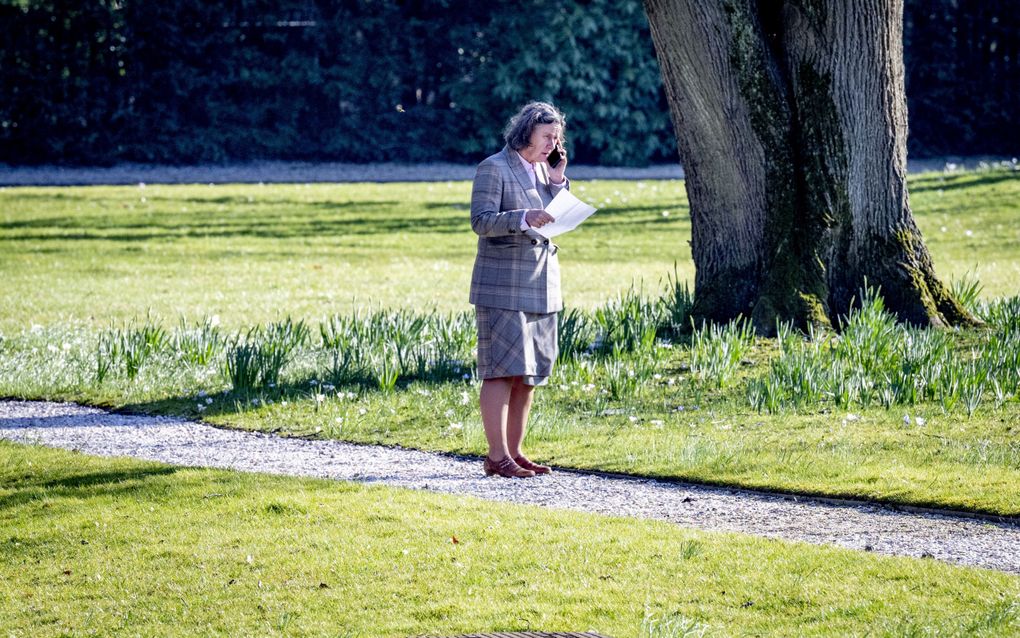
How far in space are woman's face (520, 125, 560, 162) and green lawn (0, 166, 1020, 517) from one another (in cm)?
156

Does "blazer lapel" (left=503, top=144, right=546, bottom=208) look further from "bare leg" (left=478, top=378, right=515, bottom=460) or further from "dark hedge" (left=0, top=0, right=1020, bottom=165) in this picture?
"dark hedge" (left=0, top=0, right=1020, bottom=165)

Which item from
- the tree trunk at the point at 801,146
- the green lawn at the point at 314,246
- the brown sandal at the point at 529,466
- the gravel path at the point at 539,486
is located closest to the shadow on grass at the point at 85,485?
the gravel path at the point at 539,486

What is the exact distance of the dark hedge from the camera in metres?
23.6

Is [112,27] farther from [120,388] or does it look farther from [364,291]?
[120,388]

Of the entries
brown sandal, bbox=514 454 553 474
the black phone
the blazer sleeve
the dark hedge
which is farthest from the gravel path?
the dark hedge

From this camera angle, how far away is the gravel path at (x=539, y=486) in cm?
533

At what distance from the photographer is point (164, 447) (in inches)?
281

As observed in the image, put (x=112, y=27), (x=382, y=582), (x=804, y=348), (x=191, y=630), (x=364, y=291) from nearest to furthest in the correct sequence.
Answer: (x=191, y=630), (x=382, y=582), (x=804, y=348), (x=364, y=291), (x=112, y=27)

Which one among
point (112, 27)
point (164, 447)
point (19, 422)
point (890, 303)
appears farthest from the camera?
point (112, 27)

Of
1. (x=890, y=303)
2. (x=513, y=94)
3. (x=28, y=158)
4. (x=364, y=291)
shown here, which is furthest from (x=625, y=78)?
(x=890, y=303)

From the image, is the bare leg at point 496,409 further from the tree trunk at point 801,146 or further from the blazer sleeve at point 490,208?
the tree trunk at point 801,146

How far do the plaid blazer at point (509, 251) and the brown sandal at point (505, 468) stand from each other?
28.4 inches

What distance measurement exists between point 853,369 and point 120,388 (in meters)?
4.44

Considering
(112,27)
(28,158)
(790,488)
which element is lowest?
(790,488)
